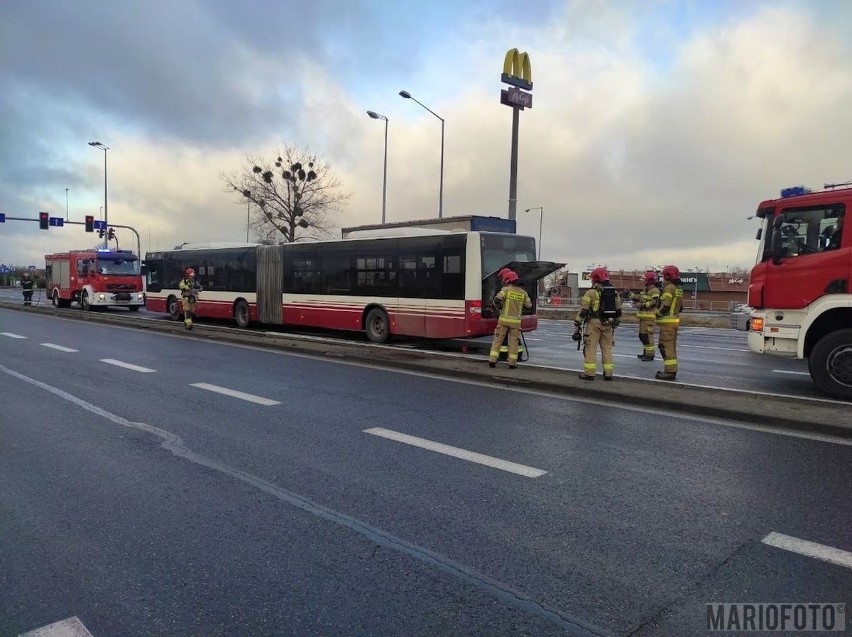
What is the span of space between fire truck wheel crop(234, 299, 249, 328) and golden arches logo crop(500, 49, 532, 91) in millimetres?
11526

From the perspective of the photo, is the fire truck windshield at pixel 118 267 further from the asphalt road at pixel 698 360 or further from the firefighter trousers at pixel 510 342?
the firefighter trousers at pixel 510 342

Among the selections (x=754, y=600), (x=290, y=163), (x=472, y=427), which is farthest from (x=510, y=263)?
(x=290, y=163)

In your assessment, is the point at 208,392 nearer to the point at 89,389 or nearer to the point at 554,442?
the point at 89,389

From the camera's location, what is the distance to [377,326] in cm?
1495

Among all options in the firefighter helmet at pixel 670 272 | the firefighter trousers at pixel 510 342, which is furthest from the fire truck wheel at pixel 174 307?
the firefighter helmet at pixel 670 272

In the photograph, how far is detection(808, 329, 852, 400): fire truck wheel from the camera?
26.0ft

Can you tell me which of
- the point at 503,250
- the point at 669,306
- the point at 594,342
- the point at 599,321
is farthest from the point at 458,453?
the point at 503,250

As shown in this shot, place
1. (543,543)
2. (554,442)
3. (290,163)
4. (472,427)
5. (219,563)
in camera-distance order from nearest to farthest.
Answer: (219,563), (543,543), (554,442), (472,427), (290,163)

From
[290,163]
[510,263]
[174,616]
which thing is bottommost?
[174,616]

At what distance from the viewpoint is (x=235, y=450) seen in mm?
5574

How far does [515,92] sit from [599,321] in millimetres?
13667

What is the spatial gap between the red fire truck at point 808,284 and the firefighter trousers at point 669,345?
3.76ft

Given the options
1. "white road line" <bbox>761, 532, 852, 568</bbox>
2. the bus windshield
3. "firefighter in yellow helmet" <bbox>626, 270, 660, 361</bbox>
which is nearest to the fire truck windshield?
the bus windshield

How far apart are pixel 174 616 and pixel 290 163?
1878 inches
